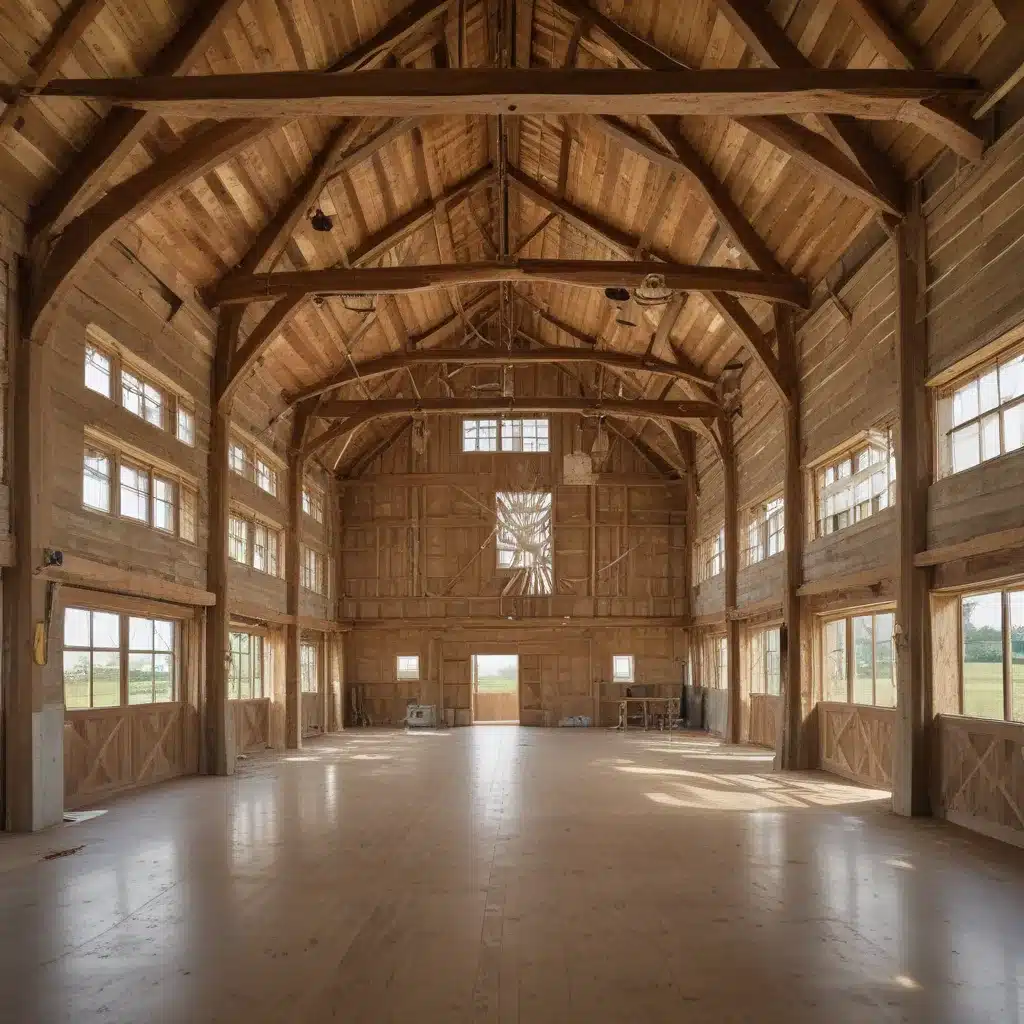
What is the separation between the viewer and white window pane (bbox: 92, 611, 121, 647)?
12.6 meters

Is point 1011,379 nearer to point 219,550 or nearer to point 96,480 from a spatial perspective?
point 96,480

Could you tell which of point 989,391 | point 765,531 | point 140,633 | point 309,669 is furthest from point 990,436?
point 309,669

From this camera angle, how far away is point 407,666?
27.6 m

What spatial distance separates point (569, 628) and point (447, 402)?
8131mm

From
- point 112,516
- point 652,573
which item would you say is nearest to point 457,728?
point 652,573

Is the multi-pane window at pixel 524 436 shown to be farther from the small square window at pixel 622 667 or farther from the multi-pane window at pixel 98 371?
the multi-pane window at pixel 98 371

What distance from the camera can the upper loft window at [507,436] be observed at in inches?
1081

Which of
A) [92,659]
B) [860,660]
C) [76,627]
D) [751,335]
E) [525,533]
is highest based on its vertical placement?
[751,335]

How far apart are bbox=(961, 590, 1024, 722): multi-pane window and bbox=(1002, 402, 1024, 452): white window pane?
1.40 m

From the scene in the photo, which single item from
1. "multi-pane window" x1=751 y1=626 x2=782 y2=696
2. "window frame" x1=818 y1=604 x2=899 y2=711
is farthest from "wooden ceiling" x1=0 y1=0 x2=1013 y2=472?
"multi-pane window" x1=751 y1=626 x2=782 y2=696

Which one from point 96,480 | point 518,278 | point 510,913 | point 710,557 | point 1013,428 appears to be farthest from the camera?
point 710,557

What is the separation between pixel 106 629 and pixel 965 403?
10.6 m

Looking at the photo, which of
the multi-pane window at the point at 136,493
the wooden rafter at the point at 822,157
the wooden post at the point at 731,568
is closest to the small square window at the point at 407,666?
the wooden post at the point at 731,568

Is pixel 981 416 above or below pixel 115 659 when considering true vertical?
above
